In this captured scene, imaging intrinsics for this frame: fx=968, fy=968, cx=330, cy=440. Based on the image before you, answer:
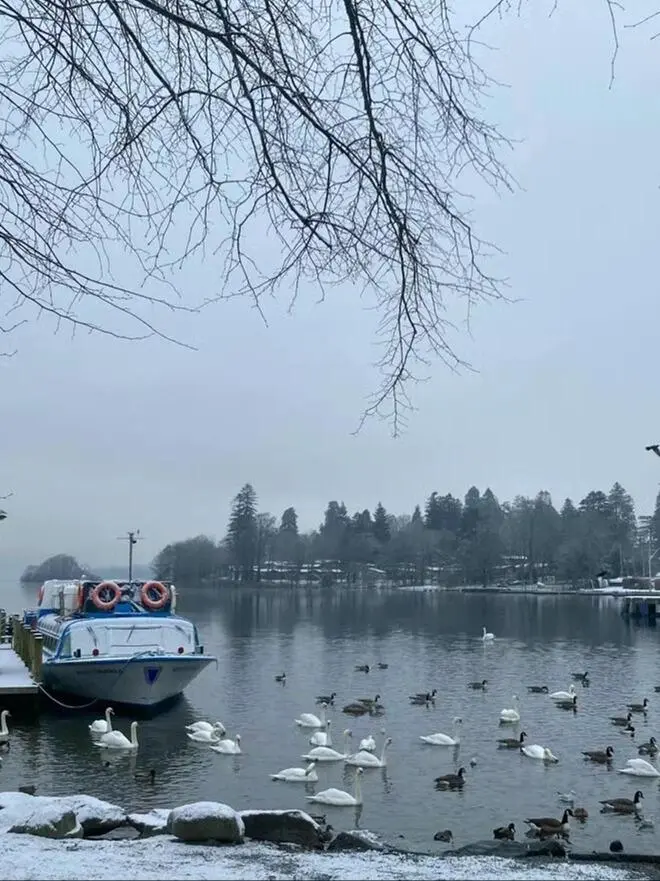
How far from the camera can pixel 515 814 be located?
16656mm

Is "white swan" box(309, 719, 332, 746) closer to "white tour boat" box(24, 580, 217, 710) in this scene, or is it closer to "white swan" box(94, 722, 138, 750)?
"white swan" box(94, 722, 138, 750)

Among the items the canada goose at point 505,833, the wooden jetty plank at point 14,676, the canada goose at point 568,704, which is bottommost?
the canada goose at point 568,704

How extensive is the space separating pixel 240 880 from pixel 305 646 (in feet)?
144

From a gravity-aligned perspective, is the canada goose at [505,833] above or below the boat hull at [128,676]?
below

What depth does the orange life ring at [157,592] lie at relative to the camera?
31992 millimetres

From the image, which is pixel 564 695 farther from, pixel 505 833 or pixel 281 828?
pixel 281 828

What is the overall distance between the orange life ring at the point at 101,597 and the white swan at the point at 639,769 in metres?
16.7

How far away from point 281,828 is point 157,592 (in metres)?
25.0

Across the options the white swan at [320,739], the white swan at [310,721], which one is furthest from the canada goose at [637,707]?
the white swan at [320,739]

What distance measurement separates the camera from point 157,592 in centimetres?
3281

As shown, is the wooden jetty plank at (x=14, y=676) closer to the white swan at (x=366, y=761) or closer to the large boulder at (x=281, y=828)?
the white swan at (x=366, y=761)

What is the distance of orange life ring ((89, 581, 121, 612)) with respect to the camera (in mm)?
30719

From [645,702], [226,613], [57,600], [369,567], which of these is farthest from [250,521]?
[645,702]

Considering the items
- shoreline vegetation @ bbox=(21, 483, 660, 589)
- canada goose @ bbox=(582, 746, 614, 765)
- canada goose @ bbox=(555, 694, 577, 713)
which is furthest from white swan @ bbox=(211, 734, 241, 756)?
shoreline vegetation @ bbox=(21, 483, 660, 589)
